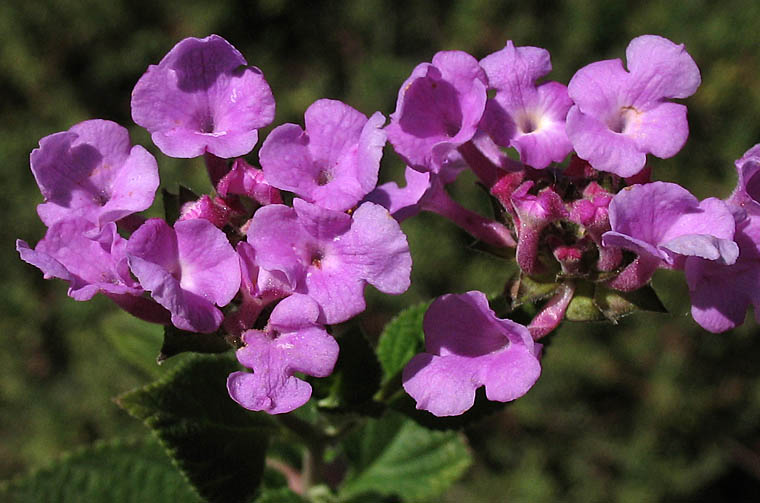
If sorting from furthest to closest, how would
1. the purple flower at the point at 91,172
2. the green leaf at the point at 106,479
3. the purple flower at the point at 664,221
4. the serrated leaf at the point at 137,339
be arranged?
the serrated leaf at the point at 137,339 → the green leaf at the point at 106,479 → the purple flower at the point at 91,172 → the purple flower at the point at 664,221

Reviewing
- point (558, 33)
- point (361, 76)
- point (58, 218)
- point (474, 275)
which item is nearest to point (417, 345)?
point (58, 218)

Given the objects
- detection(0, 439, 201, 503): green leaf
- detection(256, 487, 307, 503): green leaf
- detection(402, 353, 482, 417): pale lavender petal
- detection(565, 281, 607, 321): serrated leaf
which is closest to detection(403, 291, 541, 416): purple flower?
detection(402, 353, 482, 417): pale lavender petal

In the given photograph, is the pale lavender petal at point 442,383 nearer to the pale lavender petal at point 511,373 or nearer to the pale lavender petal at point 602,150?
the pale lavender petal at point 511,373

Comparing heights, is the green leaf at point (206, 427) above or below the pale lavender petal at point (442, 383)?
below

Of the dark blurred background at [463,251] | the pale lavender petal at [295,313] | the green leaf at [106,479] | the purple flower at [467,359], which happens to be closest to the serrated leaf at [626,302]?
the purple flower at [467,359]

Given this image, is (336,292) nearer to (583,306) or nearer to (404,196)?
(404,196)

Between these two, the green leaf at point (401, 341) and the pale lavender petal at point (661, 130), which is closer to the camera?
the pale lavender petal at point (661, 130)
